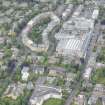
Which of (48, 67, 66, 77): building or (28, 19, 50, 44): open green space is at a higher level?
(28, 19, 50, 44): open green space

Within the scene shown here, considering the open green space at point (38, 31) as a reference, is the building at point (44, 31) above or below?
above

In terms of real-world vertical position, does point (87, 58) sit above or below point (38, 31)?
below

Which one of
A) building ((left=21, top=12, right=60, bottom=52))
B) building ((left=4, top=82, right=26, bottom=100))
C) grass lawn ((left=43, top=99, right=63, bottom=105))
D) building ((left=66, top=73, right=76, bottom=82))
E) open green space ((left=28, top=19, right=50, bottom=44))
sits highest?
building ((left=21, top=12, right=60, bottom=52))

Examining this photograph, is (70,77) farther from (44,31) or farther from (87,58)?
(44,31)

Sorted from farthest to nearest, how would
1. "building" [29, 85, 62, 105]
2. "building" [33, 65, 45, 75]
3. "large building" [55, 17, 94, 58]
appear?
"large building" [55, 17, 94, 58] < "building" [33, 65, 45, 75] < "building" [29, 85, 62, 105]

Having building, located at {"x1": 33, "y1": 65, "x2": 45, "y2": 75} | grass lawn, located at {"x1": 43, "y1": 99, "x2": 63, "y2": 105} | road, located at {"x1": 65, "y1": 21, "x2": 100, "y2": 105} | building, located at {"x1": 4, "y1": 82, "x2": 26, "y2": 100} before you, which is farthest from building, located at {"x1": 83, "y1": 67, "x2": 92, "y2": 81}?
building, located at {"x1": 4, "y1": 82, "x2": 26, "y2": 100}

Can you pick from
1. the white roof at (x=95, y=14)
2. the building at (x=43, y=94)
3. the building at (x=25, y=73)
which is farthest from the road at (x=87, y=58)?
the building at (x=25, y=73)

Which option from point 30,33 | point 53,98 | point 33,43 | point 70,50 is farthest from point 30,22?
point 53,98

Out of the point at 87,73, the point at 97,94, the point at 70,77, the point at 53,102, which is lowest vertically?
the point at 53,102

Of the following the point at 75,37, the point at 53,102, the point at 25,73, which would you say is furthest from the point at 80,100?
the point at 75,37

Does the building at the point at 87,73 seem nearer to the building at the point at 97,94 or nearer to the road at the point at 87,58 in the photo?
the road at the point at 87,58

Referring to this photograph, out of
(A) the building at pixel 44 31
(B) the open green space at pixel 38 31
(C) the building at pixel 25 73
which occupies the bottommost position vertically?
(C) the building at pixel 25 73

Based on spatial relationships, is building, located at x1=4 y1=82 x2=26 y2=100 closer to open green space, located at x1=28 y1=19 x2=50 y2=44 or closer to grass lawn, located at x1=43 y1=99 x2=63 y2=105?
grass lawn, located at x1=43 y1=99 x2=63 y2=105
